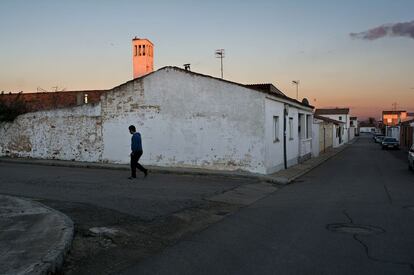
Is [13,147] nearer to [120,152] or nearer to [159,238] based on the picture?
[120,152]

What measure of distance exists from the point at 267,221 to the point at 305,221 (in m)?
0.77

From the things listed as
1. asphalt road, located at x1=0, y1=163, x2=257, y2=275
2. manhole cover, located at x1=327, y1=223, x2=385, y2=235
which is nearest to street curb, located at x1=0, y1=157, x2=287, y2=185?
asphalt road, located at x1=0, y1=163, x2=257, y2=275

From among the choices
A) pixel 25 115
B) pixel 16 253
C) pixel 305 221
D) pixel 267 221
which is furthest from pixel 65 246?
pixel 25 115

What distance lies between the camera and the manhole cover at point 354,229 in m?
8.20

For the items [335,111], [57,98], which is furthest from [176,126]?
[335,111]

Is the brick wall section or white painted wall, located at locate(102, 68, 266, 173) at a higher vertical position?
the brick wall section

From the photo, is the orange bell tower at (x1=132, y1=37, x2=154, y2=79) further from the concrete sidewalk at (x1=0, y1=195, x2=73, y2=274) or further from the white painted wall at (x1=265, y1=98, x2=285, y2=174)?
the concrete sidewalk at (x1=0, y1=195, x2=73, y2=274)

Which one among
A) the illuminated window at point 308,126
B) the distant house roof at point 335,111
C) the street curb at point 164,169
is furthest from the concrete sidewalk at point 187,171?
the distant house roof at point 335,111

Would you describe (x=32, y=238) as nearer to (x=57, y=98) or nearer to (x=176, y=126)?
(x=176, y=126)

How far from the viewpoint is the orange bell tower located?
3084 centimetres

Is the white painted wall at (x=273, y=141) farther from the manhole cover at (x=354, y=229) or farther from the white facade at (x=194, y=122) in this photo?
the manhole cover at (x=354, y=229)

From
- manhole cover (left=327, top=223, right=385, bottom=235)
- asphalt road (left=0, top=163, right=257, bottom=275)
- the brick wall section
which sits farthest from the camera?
the brick wall section

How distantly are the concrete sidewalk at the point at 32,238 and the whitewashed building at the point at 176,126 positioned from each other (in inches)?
409

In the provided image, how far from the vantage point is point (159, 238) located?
25.3 feet
